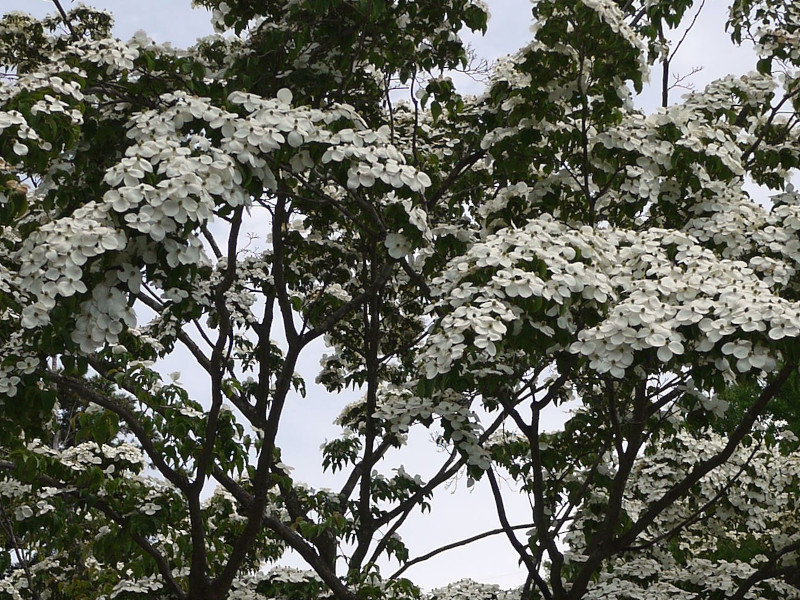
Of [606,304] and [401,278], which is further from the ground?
[401,278]

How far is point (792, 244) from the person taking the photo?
5.67m

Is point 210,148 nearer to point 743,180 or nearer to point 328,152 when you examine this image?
point 328,152

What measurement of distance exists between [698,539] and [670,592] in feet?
7.30

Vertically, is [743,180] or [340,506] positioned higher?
[743,180]

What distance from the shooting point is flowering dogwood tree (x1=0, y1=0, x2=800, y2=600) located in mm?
4477

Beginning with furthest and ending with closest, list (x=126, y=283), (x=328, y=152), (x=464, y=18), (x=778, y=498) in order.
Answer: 1. (x=778, y=498)
2. (x=464, y=18)
3. (x=328, y=152)
4. (x=126, y=283)

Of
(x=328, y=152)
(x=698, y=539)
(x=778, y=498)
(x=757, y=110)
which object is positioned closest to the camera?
(x=328, y=152)

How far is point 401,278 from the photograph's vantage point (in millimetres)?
8117

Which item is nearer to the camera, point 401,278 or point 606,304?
point 606,304

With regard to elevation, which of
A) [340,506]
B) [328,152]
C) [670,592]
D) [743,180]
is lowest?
[670,592]

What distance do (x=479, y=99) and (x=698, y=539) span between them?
14.9ft

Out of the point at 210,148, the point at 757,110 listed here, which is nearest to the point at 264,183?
the point at 210,148

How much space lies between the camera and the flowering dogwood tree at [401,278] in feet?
14.7

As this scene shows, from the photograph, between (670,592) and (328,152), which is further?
(670,592)
